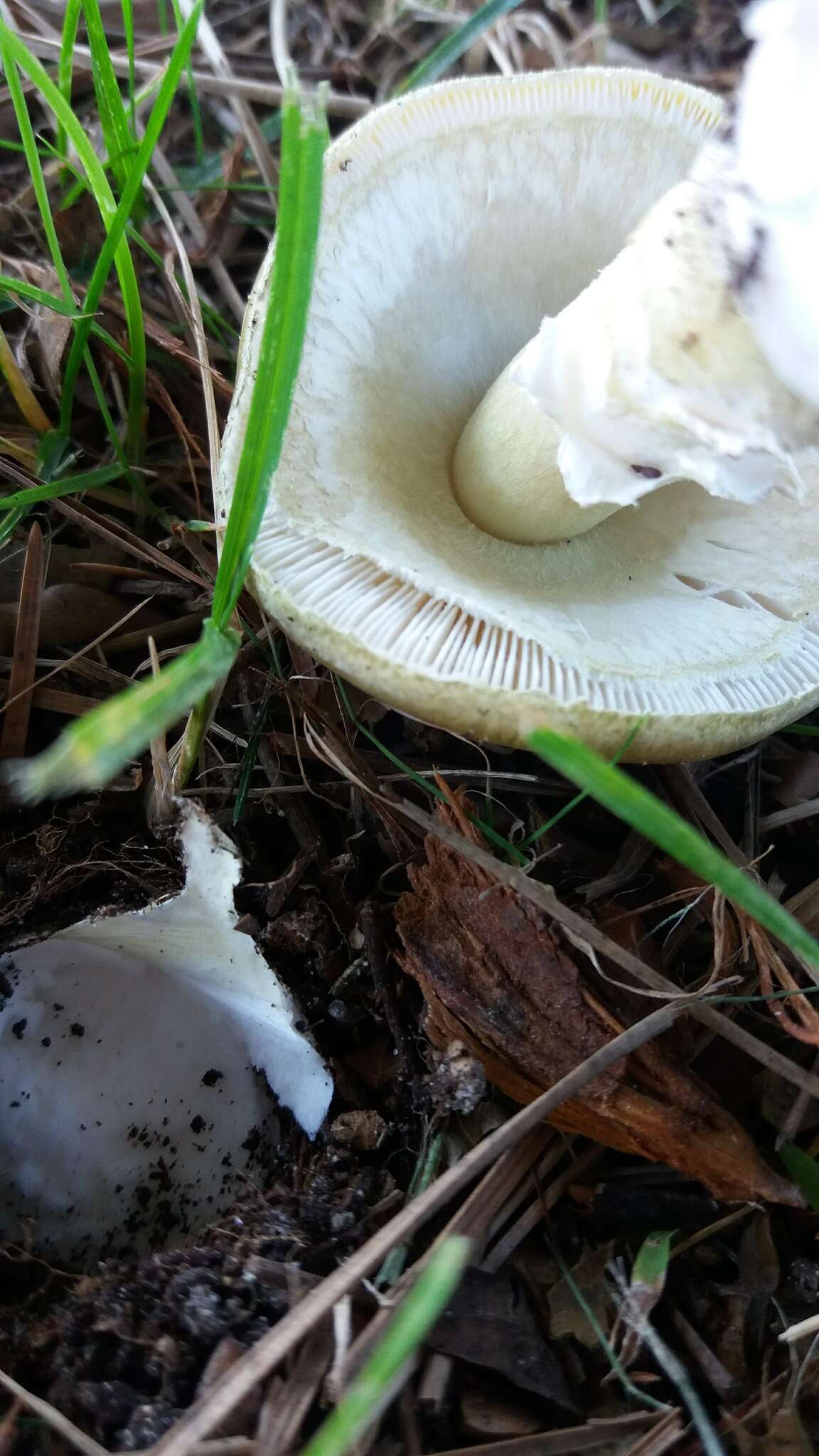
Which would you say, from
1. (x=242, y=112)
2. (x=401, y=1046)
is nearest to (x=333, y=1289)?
(x=401, y=1046)

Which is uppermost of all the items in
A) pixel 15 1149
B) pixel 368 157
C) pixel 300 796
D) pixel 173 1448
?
pixel 368 157

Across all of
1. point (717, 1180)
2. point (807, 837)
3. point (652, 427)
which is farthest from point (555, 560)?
point (717, 1180)

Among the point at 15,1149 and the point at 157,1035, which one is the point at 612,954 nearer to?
the point at 157,1035

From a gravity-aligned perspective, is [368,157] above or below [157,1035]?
above

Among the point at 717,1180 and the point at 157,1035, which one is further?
the point at 157,1035

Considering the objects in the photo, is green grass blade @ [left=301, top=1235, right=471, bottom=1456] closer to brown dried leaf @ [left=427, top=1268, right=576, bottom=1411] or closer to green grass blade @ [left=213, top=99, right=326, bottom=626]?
brown dried leaf @ [left=427, top=1268, right=576, bottom=1411]

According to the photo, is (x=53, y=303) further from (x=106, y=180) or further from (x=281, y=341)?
(x=281, y=341)

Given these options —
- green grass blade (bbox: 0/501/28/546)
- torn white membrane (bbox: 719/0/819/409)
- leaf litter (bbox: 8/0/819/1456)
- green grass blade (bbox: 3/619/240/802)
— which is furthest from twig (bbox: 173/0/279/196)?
green grass blade (bbox: 3/619/240/802)
